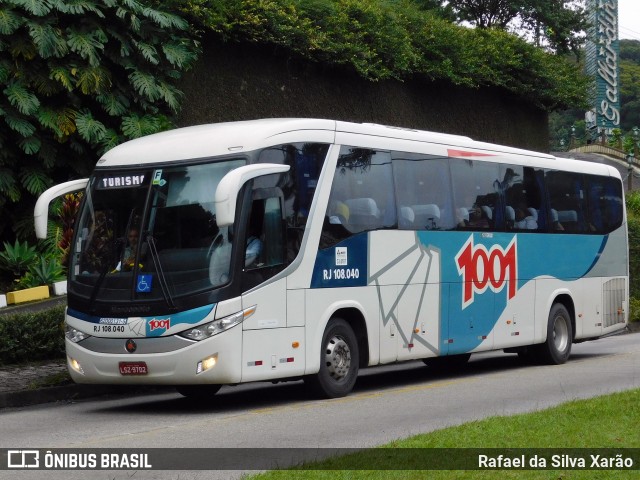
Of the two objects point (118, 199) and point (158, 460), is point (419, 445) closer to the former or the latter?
point (158, 460)

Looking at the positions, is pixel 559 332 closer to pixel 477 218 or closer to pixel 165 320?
pixel 477 218

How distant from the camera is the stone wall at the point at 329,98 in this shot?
76.8 ft

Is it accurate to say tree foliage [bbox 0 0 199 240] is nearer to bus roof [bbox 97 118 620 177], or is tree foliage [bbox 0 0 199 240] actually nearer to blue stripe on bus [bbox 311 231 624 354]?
bus roof [bbox 97 118 620 177]

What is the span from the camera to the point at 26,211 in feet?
66.2

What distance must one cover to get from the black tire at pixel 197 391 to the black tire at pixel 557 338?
677cm

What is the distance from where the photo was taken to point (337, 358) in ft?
46.0

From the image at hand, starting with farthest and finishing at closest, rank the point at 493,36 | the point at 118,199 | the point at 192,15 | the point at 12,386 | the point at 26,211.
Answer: the point at 493,36 → the point at 192,15 → the point at 26,211 → the point at 12,386 → the point at 118,199

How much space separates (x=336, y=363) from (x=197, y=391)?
6.20ft

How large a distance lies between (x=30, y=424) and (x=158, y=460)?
348cm

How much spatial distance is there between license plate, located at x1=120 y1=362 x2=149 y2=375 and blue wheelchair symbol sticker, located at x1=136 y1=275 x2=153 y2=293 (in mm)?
799

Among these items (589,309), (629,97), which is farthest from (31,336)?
(629,97)

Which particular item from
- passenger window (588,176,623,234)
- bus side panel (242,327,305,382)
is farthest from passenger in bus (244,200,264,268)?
passenger window (588,176,623,234)

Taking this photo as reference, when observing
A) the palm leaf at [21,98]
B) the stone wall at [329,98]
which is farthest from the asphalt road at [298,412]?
the stone wall at [329,98]

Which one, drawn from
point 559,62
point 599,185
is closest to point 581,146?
point 559,62
